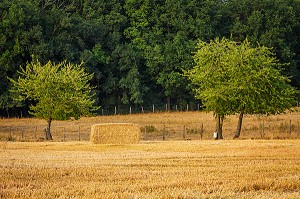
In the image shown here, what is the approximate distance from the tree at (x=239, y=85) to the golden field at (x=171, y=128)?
79.6 inches

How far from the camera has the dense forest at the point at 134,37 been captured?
7156 centimetres

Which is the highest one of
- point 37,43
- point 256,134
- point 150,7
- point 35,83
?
point 150,7

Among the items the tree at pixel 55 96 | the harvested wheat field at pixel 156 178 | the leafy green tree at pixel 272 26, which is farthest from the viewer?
the leafy green tree at pixel 272 26

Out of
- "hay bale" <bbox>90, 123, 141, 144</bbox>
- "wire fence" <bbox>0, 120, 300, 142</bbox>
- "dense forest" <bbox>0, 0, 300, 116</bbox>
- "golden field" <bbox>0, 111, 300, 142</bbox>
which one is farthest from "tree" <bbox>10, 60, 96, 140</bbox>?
"dense forest" <bbox>0, 0, 300, 116</bbox>

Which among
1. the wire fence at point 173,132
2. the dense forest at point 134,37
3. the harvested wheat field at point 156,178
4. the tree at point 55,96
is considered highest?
the dense forest at point 134,37

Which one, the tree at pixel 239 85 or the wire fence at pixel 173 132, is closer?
the tree at pixel 239 85

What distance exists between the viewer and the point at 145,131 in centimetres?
5006

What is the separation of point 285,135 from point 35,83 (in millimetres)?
19741

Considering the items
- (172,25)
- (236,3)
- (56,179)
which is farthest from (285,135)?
(236,3)

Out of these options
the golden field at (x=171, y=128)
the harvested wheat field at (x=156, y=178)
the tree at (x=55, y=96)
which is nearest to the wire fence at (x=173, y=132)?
the golden field at (x=171, y=128)

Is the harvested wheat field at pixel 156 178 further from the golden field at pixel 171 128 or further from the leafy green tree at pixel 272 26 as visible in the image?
the leafy green tree at pixel 272 26

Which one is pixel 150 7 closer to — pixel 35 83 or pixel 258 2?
pixel 258 2

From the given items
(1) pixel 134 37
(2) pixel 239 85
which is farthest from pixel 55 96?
(1) pixel 134 37

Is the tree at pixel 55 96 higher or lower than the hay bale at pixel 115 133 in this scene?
higher
